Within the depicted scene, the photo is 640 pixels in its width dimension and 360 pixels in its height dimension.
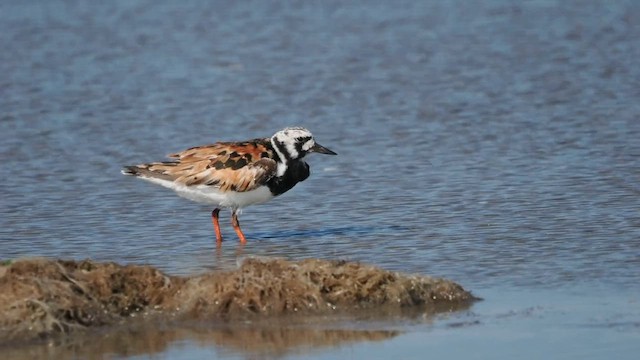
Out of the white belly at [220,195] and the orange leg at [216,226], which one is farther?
the white belly at [220,195]

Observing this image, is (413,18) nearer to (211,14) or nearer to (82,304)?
(211,14)

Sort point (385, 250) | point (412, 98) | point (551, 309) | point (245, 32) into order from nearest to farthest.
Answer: point (551, 309), point (385, 250), point (412, 98), point (245, 32)

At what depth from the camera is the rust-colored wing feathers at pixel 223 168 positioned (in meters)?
11.1

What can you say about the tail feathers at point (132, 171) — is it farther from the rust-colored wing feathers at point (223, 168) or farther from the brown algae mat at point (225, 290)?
the brown algae mat at point (225, 290)

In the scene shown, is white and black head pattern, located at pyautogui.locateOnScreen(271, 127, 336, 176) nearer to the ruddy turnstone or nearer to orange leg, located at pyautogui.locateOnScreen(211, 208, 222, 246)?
the ruddy turnstone

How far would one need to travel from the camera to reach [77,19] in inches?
819

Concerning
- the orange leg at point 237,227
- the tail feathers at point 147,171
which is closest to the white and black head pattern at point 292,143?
the orange leg at point 237,227

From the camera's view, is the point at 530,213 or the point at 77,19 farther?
the point at 77,19

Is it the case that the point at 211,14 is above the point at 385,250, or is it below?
above

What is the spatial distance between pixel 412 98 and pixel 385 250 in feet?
19.5

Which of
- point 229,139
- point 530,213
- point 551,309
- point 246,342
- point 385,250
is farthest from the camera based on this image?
point 229,139

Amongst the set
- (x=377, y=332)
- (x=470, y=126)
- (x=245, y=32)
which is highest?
(x=245, y=32)

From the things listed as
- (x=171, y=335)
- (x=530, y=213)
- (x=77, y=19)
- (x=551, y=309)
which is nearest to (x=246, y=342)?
(x=171, y=335)

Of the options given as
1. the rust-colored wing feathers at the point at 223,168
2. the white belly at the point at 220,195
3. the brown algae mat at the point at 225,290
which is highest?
the rust-colored wing feathers at the point at 223,168
